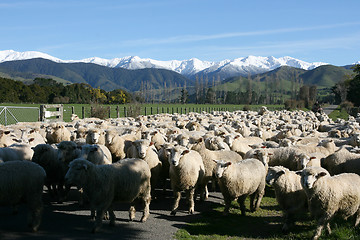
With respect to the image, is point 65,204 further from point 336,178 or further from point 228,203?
point 336,178

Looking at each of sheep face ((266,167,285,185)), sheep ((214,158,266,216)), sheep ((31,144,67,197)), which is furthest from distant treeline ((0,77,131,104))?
sheep face ((266,167,285,185))

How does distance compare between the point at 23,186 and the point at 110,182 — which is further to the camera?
the point at 110,182

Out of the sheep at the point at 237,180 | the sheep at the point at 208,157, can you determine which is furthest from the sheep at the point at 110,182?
the sheep at the point at 208,157

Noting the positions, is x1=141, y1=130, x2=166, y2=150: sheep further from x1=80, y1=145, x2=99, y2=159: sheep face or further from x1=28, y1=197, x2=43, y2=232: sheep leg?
x1=28, y1=197, x2=43, y2=232: sheep leg

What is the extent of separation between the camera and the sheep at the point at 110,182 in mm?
6457

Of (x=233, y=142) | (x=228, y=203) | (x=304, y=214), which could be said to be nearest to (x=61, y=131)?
(x=233, y=142)

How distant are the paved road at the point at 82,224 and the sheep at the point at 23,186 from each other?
34 centimetres

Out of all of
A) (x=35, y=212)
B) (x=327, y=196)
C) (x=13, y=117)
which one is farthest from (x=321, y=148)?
(x=13, y=117)

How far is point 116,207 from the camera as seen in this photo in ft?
28.0

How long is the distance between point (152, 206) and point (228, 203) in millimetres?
1965

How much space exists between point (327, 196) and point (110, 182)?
4.34m

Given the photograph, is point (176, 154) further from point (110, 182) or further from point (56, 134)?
point (56, 134)

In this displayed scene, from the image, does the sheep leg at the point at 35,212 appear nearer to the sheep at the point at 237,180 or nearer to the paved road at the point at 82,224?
the paved road at the point at 82,224

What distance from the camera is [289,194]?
7512mm
